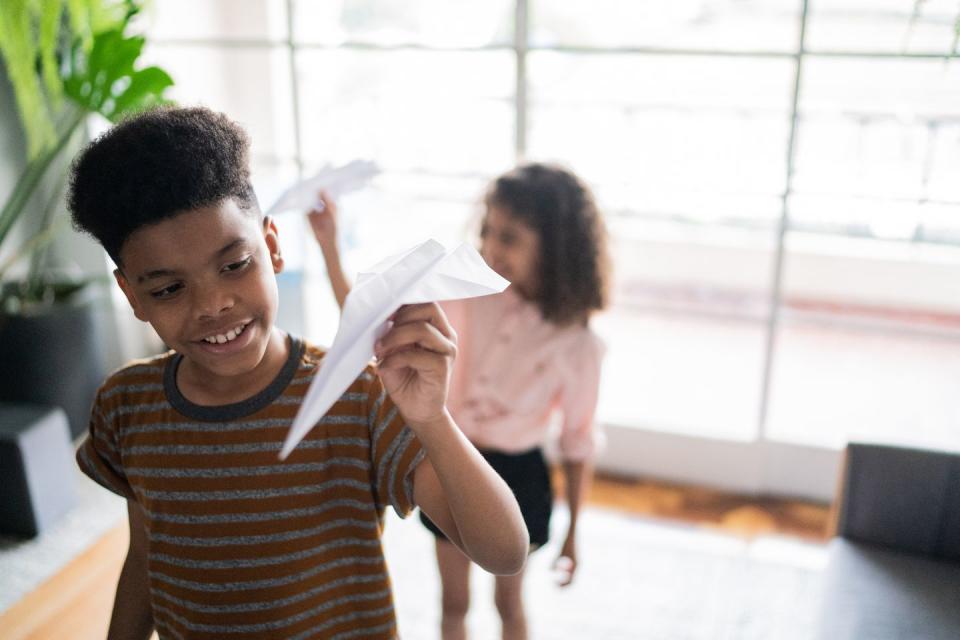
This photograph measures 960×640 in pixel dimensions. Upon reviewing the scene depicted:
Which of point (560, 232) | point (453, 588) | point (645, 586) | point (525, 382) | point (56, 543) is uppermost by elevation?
point (560, 232)

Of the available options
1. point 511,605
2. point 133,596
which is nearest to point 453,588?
Result: point 511,605

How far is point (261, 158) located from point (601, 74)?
2201mm

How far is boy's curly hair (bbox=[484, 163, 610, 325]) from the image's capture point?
5.79ft

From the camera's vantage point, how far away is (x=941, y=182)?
3.11 meters

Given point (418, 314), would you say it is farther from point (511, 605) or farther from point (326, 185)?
point (511, 605)

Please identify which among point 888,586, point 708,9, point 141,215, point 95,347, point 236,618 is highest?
point 708,9

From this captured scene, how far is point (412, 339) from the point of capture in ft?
2.33

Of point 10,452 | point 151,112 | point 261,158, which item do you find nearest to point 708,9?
point 261,158

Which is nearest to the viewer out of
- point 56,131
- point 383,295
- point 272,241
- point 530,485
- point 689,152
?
point 383,295

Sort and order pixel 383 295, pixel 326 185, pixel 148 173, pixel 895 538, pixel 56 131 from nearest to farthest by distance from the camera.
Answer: pixel 383 295 < pixel 148 173 < pixel 326 185 < pixel 895 538 < pixel 56 131

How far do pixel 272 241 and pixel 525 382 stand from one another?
881 millimetres

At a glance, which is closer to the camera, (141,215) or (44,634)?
(141,215)

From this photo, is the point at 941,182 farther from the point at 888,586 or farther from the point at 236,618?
the point at 236,618

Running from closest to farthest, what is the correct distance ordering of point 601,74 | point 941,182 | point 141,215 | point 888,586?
point 141,215, point 888,586, point 941,182, point 601,74
